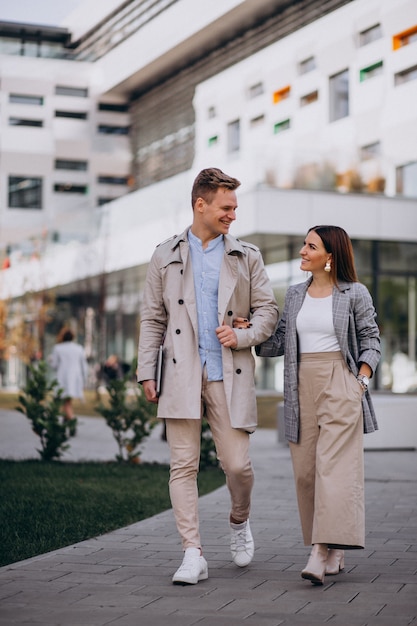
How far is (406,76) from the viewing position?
35875 millimetres

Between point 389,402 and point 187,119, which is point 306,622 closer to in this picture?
point 389,402

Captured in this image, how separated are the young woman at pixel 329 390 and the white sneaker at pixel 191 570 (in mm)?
563

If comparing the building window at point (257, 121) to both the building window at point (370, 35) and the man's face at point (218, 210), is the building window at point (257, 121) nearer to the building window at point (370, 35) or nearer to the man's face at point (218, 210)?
the building window at point (370, 35)

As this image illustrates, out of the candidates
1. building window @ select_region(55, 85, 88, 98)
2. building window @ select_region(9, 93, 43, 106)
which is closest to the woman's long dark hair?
building window @ select_region(9, 93, 43, 106)

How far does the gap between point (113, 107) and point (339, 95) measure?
87.5 feet

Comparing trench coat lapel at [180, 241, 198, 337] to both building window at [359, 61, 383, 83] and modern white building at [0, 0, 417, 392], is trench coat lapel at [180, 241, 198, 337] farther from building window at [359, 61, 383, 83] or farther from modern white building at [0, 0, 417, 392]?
building window at [359, 61, 383, 83]

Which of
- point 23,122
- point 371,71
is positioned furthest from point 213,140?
point 23,122

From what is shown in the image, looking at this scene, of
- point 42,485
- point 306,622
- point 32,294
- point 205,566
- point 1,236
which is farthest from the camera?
point 1,236

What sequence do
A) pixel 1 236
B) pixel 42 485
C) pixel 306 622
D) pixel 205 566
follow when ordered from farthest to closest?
1. pixel 1 236
2. pixel 42 485
3. pixel 205 566
4. pixel 306 622

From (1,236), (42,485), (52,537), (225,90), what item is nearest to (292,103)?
(225,90)

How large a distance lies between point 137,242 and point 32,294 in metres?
14.4

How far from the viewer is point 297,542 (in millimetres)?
6930

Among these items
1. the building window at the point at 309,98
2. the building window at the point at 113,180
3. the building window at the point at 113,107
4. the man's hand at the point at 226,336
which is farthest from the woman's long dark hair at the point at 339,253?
the building window at the point at 113,180

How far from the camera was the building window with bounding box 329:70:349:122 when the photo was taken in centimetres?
3928
